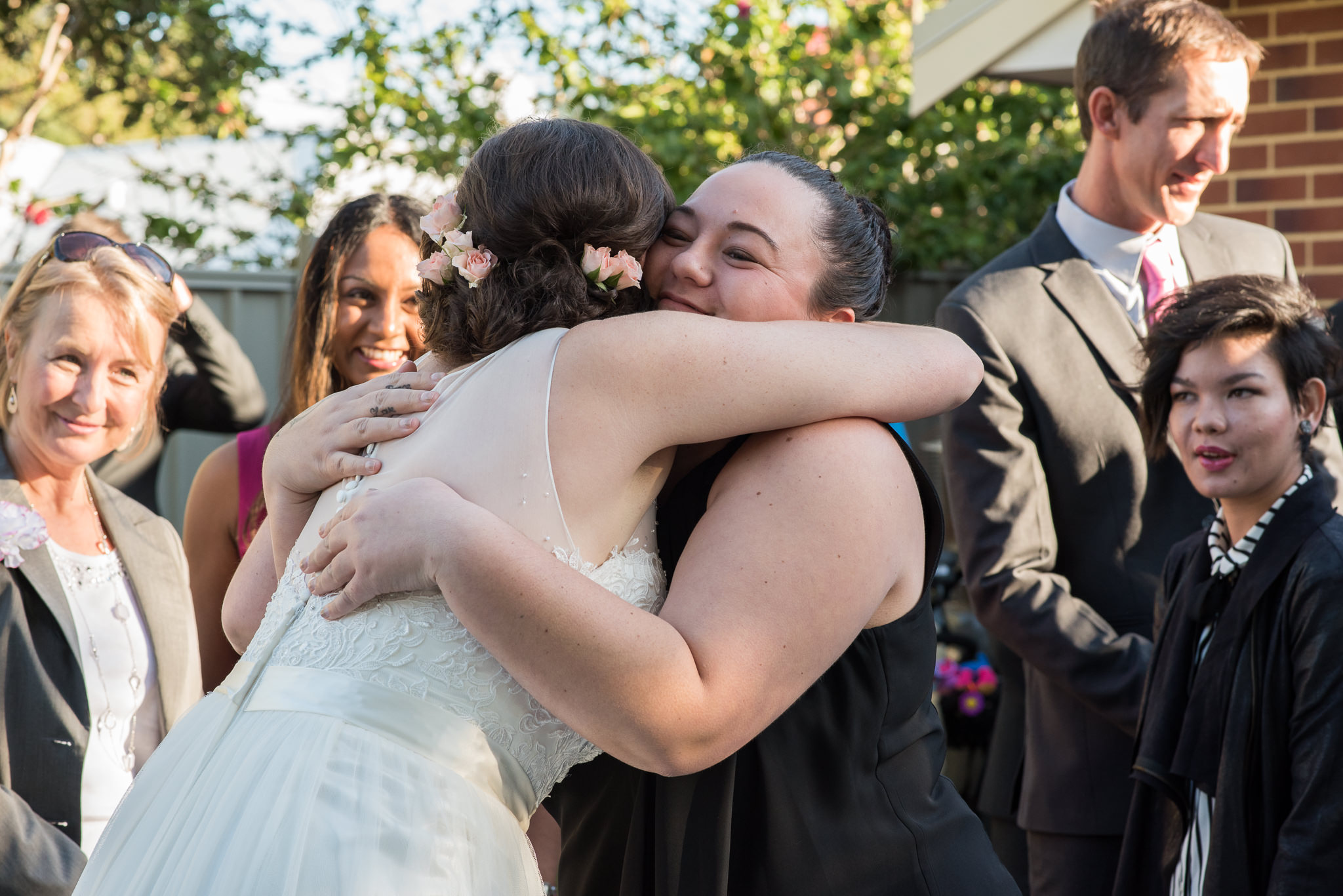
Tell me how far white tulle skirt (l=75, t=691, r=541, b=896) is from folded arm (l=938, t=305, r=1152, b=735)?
5.81 ft

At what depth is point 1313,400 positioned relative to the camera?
300 centimetres

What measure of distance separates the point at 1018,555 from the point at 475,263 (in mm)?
1872

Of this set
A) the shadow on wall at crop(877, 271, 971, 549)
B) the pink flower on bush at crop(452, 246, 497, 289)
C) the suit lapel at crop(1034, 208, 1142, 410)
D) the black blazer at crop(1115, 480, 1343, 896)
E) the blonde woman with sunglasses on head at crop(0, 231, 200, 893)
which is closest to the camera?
the pink flower on bush at crop(452, 246, 497, 289)

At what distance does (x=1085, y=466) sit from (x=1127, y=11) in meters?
1.31

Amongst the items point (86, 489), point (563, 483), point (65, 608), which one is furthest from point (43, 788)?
point (563, 483)

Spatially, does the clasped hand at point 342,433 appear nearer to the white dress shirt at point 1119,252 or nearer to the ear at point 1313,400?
the ear at point 1313,400

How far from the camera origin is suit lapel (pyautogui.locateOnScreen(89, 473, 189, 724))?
304 centimetres

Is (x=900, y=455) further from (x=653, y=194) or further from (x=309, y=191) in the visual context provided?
(x=309, y=191)

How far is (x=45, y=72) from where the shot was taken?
816 cm

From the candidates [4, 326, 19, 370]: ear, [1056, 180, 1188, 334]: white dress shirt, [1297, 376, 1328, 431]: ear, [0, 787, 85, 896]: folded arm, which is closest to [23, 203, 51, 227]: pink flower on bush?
[4, 326, 19, 370]: ear

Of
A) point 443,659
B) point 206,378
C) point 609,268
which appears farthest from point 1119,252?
point 206,378

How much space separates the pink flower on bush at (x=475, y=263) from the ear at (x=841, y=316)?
593 mm

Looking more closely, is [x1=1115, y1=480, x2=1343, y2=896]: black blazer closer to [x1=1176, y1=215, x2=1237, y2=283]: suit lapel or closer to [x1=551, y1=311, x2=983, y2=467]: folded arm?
[x1=1176, y1=215, x2=1237, y2=283]: suit lapel

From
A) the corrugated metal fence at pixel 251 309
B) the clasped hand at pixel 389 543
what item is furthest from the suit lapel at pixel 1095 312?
the corrugated metal fence at pixel 251 309
